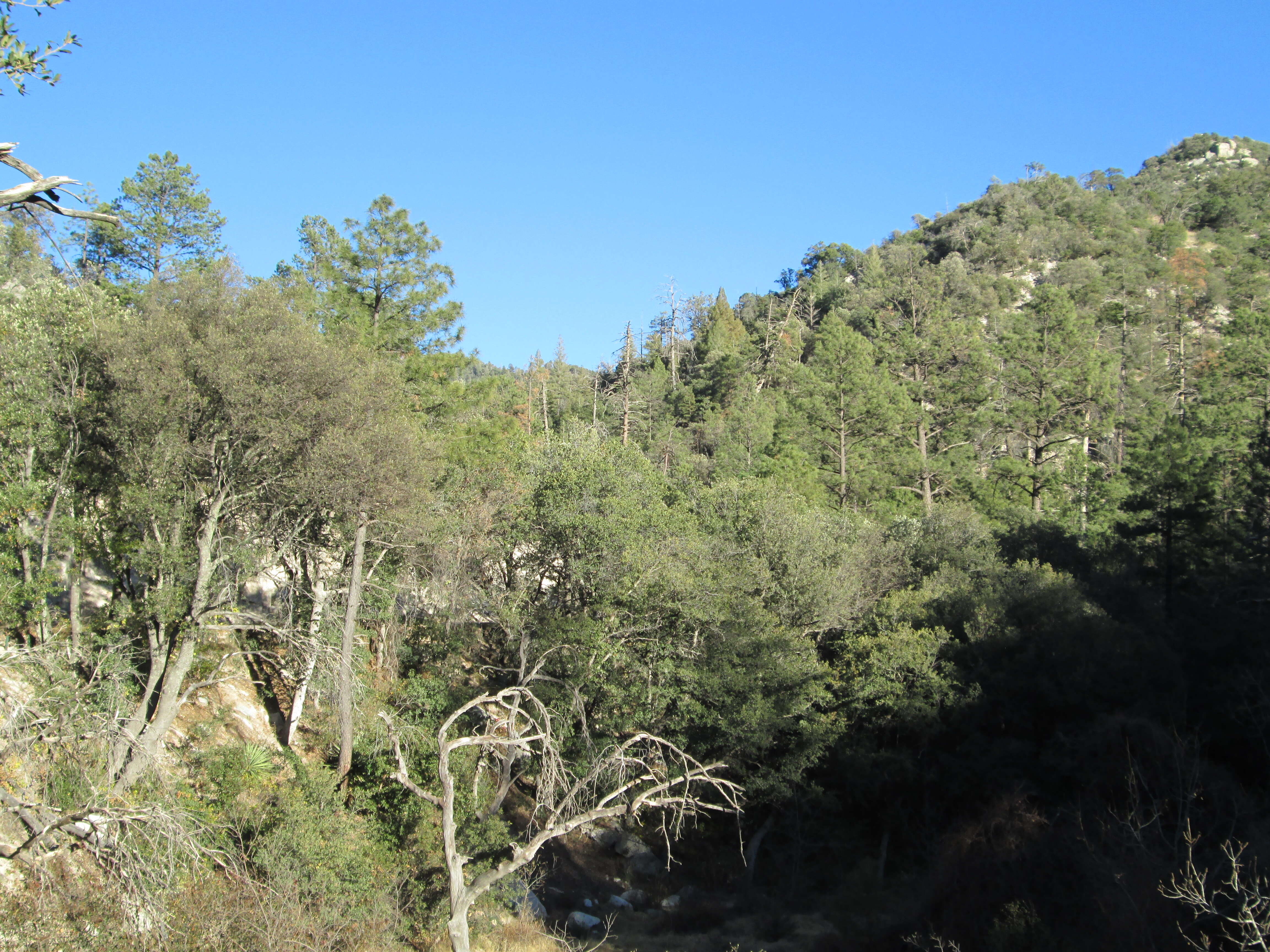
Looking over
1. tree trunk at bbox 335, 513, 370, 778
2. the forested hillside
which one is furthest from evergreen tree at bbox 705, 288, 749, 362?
tree trunk at bbox 335, 513, 370, 778

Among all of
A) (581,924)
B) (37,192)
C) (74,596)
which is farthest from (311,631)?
(37,192)

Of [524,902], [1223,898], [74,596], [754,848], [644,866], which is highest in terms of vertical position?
[74,596]

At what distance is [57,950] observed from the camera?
9172mm

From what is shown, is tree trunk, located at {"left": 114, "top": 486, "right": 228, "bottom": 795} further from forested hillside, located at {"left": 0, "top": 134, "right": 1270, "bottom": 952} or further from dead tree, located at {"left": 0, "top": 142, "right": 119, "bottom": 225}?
dead tree, located at {"left": 0, "top": 142, "right": 119, "bottom": 225}

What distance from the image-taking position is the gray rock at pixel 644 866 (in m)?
24.1

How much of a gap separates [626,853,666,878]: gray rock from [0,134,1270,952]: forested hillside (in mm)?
114

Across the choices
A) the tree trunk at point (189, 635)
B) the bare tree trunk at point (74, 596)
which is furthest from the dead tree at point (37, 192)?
the bare tree trunk at point (74, 596)

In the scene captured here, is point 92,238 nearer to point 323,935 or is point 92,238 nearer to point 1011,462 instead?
point 323,935

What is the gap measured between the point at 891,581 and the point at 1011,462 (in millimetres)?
15001

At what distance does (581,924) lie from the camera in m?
19.9

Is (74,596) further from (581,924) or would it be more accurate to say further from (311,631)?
(581,924)

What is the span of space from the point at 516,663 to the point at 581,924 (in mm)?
6920

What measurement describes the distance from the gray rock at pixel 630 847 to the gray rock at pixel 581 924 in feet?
15.1

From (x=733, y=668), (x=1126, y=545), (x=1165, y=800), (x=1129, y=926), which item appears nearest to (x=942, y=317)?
(x=1126, y=545)
